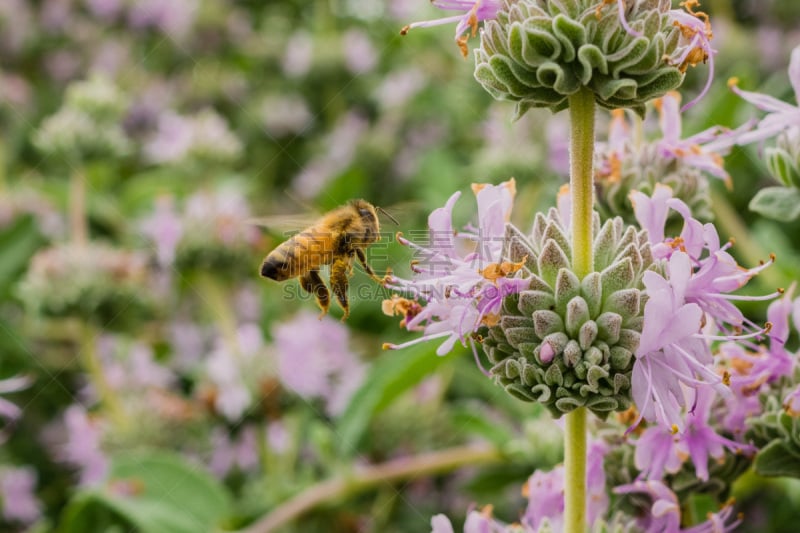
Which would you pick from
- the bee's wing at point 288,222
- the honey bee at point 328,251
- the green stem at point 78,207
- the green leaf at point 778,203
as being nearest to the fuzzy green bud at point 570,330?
the green leaf at point 778,203

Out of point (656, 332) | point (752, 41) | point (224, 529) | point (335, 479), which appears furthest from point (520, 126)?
point (656, 332)

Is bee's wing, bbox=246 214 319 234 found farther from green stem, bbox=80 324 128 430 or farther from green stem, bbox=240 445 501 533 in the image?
green stem, bbox=80 324 128 430

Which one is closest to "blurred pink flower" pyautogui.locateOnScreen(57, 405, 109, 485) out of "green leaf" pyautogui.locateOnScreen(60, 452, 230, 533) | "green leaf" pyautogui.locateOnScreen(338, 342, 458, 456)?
"green leaf" pyautogui.locateOnScreen(60, 452, 230, 533)

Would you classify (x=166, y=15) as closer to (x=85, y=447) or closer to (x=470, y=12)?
(x=85, y=447)

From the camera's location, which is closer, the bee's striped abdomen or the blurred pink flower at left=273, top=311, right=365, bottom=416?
the bee's striped abdomen

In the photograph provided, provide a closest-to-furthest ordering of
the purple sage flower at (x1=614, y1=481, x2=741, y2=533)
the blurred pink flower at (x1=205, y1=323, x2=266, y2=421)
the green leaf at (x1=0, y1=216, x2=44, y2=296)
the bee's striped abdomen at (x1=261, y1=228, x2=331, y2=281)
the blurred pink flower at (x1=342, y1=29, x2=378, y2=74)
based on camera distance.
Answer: the purple sage flower at (x1=614, y1=481, x2=741, y2=533), the bee's striped abdomen at (x1=261, y1=228, x2=331, y2=281), the blurred pink flower at (x1=205, y1=323, x2=266, y2=421), the green leaf at (x1=0, y1=216, x2=44, y2=296), the blurred pink flower at (x1=342, y1=29, x2=378, y2=74)

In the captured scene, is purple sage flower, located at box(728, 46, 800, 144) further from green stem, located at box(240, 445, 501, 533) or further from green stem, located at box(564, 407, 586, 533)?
green stem, located at box(240, 445, 501, 533)

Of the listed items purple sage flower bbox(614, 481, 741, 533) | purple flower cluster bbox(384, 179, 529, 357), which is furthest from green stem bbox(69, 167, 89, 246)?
purple sage flower bbox(614, 481, 741, 533)

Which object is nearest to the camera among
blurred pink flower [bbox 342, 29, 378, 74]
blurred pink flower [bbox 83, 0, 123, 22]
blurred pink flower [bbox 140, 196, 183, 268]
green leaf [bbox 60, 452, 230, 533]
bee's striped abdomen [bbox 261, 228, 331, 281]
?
bee's striped abdomen [bbox 261, 228, 331, 281]

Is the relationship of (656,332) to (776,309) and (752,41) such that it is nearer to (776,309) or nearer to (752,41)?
(776,309)

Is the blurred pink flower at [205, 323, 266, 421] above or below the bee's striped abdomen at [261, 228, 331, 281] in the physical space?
below

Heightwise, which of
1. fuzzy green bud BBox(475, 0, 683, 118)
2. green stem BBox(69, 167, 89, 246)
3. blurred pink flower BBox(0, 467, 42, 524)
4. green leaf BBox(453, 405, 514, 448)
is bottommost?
blurred pink flower BBox(0, 467, 42, 524)
